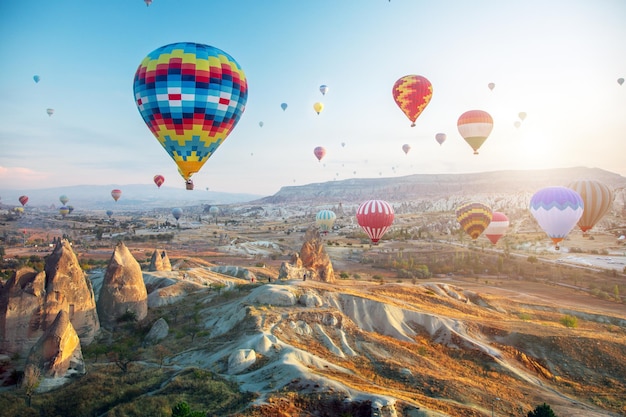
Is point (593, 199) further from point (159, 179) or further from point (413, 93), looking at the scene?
point (159, 179)

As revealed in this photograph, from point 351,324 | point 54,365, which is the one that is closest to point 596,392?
point 351,324

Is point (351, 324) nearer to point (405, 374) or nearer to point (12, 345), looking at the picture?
point (405, 374)

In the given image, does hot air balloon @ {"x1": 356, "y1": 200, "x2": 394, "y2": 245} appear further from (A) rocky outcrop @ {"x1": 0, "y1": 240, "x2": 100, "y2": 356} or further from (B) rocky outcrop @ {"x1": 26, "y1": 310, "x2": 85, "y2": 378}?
(B) rocky outcrop @ {"x1": 26, "y1": 310, "x2": 85, "y2": 378}

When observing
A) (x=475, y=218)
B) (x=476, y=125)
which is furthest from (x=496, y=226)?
(x=476, y=125)

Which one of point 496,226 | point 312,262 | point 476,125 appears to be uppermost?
point 476,125

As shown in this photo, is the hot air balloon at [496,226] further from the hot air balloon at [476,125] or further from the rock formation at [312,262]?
the rock formation at [312,262]

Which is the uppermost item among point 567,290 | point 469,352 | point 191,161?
point 191,161
